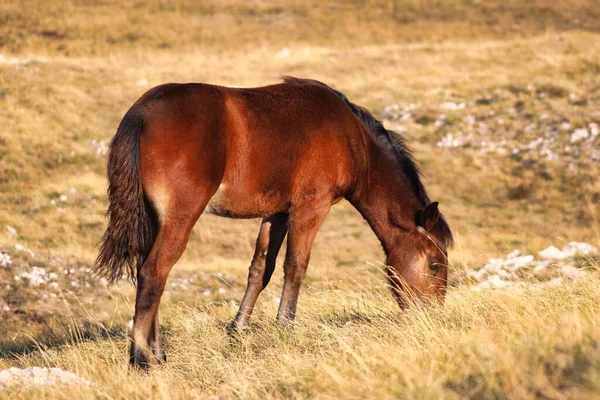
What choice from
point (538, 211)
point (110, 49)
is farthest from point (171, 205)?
point (110, 49)

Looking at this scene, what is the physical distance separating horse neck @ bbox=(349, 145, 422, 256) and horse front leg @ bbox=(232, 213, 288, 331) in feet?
2.72

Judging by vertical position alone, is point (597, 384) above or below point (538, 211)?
above

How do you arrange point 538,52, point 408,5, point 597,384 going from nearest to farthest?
point 597,384
point 538,52
point 408,5

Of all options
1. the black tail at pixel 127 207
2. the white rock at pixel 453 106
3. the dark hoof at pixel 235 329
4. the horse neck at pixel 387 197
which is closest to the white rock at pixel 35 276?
the dark hoof at pixel 235 329

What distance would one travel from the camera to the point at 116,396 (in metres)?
5.17

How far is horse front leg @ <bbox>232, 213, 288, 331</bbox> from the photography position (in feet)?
25.3

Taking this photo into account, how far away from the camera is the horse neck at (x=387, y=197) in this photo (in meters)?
7.75

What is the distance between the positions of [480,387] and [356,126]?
394cm

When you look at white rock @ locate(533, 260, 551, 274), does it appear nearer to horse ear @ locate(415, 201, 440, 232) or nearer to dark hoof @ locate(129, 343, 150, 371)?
horse ear @ locate(415, 201, 440, 232)

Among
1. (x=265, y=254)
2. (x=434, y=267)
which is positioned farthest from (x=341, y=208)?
(x=434, y=267)

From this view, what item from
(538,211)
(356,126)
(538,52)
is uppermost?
(356,126)

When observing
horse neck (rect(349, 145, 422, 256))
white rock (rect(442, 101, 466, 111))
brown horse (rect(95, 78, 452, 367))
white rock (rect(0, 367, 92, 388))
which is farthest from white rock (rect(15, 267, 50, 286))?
white rock (rect(442, 101, 466, 111))

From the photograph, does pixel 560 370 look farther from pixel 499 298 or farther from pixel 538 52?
pixel 538 52

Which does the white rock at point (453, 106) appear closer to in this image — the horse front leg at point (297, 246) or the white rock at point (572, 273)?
the white rock at point (572, 273)
